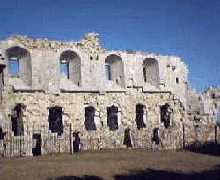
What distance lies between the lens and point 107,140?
23.1m

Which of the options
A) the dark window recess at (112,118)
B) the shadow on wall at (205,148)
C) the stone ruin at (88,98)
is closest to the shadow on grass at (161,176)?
the shadow on wall at (205,148)

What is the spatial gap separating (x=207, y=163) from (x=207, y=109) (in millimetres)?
11437

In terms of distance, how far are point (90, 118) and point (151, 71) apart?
5.59 meters

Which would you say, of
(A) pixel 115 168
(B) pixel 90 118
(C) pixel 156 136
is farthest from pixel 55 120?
(A) pixel 115 168

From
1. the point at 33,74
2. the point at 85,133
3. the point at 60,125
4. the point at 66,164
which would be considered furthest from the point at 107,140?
the point at 66,164

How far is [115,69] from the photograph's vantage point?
25.1 m

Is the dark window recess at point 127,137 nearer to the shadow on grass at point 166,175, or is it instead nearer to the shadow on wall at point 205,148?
the shadow on wall at point 205,148

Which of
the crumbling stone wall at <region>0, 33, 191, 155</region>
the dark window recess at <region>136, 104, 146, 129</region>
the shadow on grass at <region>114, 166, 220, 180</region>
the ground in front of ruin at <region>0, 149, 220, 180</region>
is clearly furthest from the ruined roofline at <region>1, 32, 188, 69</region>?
the shadow on grass at <region>114, 166, 220, 180</region>

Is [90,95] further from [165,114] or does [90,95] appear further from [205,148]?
[205,148]

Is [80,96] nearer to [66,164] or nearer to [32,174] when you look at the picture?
[66,164]

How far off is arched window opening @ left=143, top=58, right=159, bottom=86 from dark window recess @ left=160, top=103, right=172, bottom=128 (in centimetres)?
164

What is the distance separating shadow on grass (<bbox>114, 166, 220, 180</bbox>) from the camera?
13.6m

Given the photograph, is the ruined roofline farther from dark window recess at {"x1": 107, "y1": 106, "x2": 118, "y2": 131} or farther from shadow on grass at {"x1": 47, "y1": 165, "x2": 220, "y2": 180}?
shadow on grass at {"x1": 47, "y1": 165, "x2": 220, "y2": 180}

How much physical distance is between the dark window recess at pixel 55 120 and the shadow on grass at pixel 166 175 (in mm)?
8838
